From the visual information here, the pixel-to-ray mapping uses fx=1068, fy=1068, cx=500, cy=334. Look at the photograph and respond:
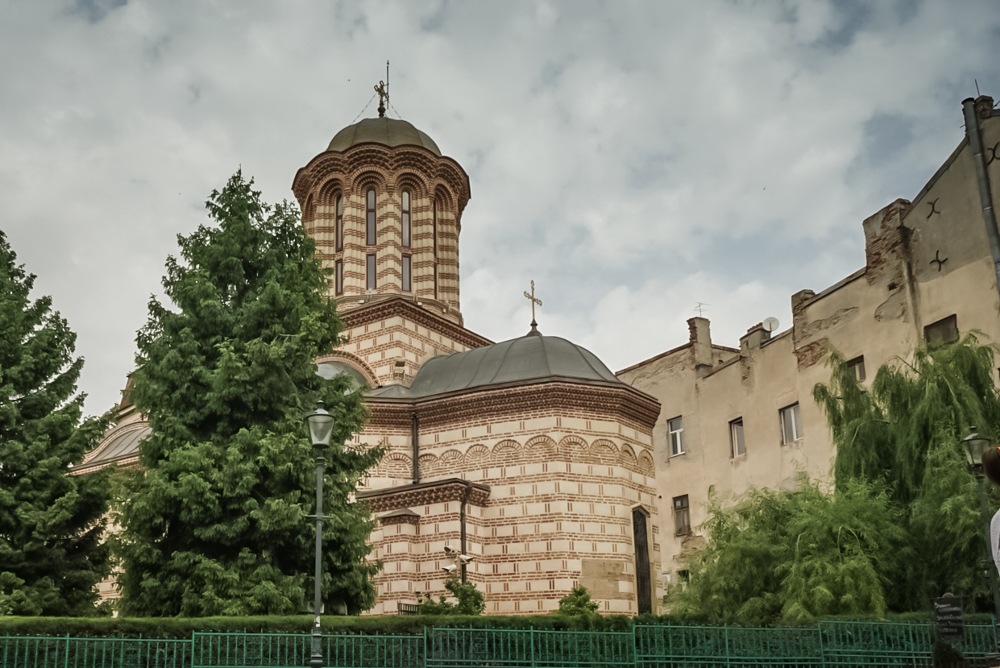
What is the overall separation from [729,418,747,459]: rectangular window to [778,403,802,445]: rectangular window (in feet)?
6.10

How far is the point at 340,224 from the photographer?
27484 millimetres

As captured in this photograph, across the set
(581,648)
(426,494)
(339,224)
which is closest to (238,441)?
(581,648)

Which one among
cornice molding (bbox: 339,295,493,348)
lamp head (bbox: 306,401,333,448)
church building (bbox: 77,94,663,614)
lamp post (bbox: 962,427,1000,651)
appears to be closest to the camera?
lamp head (bbox: 306,401,333,448)

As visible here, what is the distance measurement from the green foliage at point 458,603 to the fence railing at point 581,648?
3.09m

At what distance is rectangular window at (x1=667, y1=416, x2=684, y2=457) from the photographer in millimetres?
29719

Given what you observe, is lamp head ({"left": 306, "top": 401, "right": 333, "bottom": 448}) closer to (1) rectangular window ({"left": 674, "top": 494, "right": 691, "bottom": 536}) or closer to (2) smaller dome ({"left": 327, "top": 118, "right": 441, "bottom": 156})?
(2) smaller dome ({"left": 327, "top": 118, "right": 441, "bottom": 156})

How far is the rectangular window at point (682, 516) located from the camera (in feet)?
95.7

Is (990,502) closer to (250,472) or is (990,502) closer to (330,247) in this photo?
(250,472)

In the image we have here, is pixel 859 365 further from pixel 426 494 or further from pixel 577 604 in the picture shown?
pixel 426 494

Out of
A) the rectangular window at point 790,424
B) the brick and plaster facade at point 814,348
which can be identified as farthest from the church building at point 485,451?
the rectangular window at point 790,424

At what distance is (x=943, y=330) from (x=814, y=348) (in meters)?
3.80

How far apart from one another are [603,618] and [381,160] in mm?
16036

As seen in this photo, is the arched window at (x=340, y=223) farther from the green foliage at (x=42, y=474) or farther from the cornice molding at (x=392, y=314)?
the green foliage at (x=42, y=474)

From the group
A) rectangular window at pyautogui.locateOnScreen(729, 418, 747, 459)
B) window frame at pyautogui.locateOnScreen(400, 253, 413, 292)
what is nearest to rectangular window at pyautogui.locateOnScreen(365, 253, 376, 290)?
window frame at pyautogui.locateOnScreen(400, 253, 413, 292)
